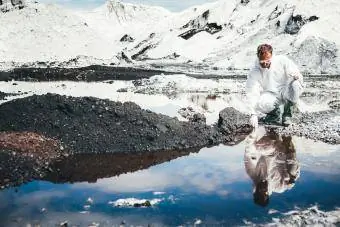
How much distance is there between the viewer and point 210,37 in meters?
40.9

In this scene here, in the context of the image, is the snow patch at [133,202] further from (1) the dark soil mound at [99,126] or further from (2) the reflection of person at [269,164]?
(1) the dark soil mound at [99,126]

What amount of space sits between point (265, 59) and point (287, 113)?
3.90ft

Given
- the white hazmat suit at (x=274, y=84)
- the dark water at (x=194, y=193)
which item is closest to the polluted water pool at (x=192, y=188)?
the dark water at (x=194, y=193)

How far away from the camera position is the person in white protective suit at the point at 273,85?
23.0 ft

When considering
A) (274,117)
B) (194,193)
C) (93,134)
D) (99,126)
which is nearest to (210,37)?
(274,117)

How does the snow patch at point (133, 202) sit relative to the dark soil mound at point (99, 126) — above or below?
below

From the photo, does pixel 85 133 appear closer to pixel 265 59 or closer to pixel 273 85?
pixel 265 59

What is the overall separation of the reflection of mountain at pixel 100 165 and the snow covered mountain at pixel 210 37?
19.3 metres

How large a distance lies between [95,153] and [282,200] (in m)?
2.83

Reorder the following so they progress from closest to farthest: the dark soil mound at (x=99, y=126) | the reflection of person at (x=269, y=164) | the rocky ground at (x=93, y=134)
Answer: the reflection of person at (x=269, y=164) < the rocky ground at (x=93, y=134) < the dark soil mound at (x=99, y=126)

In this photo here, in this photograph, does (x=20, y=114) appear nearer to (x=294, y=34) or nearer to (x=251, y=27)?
(x=294, y=34)

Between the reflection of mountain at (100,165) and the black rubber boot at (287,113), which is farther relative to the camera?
the black rubber boot at (287,113)

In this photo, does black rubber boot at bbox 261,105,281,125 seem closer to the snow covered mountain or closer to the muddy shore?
the muddy shore

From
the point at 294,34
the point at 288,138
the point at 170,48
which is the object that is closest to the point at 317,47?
the point at 294,34
